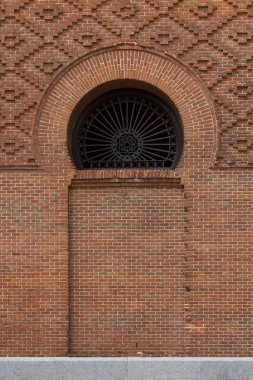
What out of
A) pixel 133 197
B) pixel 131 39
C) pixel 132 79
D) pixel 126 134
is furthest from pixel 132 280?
pixel 131 39

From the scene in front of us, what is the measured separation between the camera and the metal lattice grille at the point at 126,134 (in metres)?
8.91

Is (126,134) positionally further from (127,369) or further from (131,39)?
(127,369)

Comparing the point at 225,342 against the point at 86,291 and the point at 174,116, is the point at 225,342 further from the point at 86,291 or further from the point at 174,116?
the point at 174,116

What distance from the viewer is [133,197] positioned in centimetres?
870

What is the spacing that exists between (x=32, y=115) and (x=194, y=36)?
248 centimetres

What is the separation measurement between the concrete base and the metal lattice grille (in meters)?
2.68

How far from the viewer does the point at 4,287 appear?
28.4 ft

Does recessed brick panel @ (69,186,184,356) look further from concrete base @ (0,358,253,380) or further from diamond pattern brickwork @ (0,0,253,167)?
diamond pattern brickwork @ (0,0,253,167)

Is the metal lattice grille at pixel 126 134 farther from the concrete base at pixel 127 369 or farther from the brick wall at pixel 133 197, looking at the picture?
the concrete base at pixel 127 369

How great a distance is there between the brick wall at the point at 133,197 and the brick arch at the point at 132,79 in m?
0.01

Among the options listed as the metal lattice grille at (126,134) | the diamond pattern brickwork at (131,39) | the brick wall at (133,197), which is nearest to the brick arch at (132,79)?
the brick wall at (133,197)

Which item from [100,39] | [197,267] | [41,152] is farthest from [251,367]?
[100,39]

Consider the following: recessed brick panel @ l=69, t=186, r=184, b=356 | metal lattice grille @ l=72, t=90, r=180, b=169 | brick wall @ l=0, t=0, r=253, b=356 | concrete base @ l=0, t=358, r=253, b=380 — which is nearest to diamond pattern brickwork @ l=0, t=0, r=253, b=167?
brick wall @ l=0, t=0, r=253, b=356

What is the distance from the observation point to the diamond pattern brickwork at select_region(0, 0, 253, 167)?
8.63m
